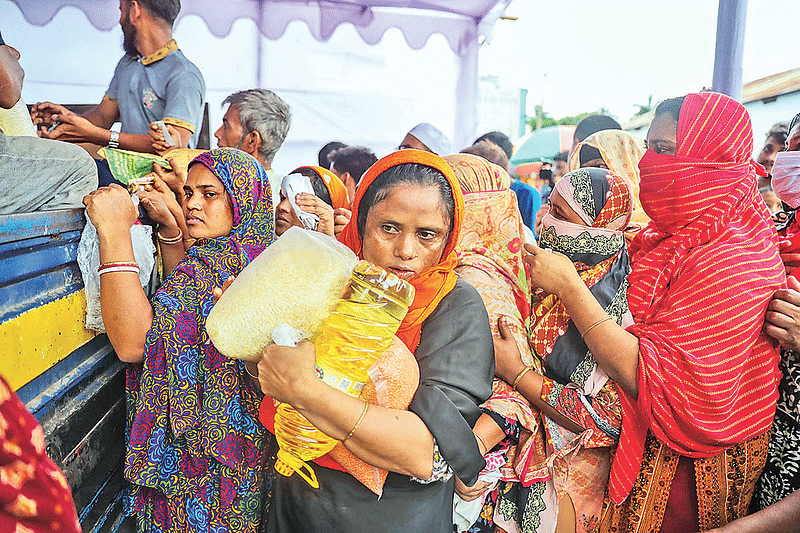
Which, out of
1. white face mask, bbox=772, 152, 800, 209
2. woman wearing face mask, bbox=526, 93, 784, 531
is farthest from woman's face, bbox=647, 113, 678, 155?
white face mask, bbox=772, 152, 800, 209

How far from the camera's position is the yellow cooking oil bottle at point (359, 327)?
105 cm

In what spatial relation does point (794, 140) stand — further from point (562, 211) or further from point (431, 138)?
point (431, 138)

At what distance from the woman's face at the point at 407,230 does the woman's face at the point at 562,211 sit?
0.68m

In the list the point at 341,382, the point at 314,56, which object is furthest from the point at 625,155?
the point at 314,56

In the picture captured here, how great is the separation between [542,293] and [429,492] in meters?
0.89

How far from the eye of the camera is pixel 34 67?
18.1 feet

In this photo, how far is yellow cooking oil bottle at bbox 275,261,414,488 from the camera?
1055 millimetres

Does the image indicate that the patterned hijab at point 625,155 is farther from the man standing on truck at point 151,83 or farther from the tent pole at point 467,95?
the tent pole at point 467,95

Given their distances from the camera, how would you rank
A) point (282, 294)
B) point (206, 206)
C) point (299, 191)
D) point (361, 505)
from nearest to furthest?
point (282, 294)
point (361, 505)
point (206, 206)
point (299, 191)

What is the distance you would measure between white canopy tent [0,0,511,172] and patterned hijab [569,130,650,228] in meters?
3.41

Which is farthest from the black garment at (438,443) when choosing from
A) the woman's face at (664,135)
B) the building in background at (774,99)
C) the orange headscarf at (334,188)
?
the building in background at (774,99)

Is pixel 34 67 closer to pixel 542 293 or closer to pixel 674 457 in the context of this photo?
pixel 542 293

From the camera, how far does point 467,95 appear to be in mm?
6570

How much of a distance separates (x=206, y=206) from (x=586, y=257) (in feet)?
4.72
